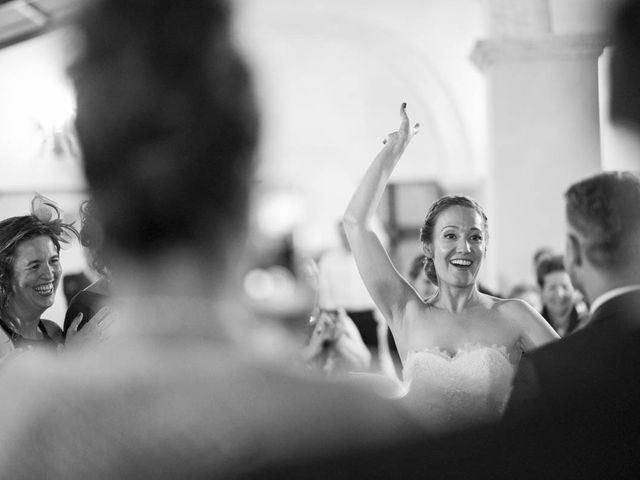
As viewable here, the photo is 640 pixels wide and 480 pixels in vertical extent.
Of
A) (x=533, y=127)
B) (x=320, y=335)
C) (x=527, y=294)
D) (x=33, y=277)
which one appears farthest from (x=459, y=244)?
(x=533, y=127)

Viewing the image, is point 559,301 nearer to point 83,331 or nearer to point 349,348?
point 349,348

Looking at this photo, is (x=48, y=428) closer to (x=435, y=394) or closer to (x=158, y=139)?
(x=158, y=139)

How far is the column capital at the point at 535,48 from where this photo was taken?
734 cm

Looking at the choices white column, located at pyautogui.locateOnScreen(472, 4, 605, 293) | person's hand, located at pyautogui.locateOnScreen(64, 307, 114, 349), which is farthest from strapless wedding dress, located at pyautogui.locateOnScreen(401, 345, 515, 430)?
white column, located at pyautogui.locateOnScreen(472, 4, 605, 293)

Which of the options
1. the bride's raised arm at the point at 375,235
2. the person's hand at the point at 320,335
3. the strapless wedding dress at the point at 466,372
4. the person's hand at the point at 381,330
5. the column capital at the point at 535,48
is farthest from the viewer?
the column capital at the point at 535,48

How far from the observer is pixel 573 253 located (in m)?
1.78

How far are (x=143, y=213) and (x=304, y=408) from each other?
0.29m

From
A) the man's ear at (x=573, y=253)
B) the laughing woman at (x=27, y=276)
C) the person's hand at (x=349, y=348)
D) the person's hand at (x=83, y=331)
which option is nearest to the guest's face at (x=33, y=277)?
the laughing woman at (x=27, y=276)

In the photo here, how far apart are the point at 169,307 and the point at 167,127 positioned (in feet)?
0.67

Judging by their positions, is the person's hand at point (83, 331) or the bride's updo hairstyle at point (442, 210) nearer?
the person's hand at point (83, 331)

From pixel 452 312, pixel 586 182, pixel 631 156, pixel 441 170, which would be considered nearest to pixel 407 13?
pixel 441 170

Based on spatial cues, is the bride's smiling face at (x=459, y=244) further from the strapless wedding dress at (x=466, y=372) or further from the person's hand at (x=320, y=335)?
the person's hand at (x=320, y=335)

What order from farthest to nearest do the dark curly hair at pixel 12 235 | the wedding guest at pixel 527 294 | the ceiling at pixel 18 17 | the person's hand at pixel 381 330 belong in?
the ceiling at pixel 18 17 → the wedding guest at pixel 527 294 → the person's hand at pixel 381 330 → the dark curly hair at pixel 12 235

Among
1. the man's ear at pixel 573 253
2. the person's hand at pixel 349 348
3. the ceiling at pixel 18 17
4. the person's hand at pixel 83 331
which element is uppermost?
the ceiling at pixel 18 17
